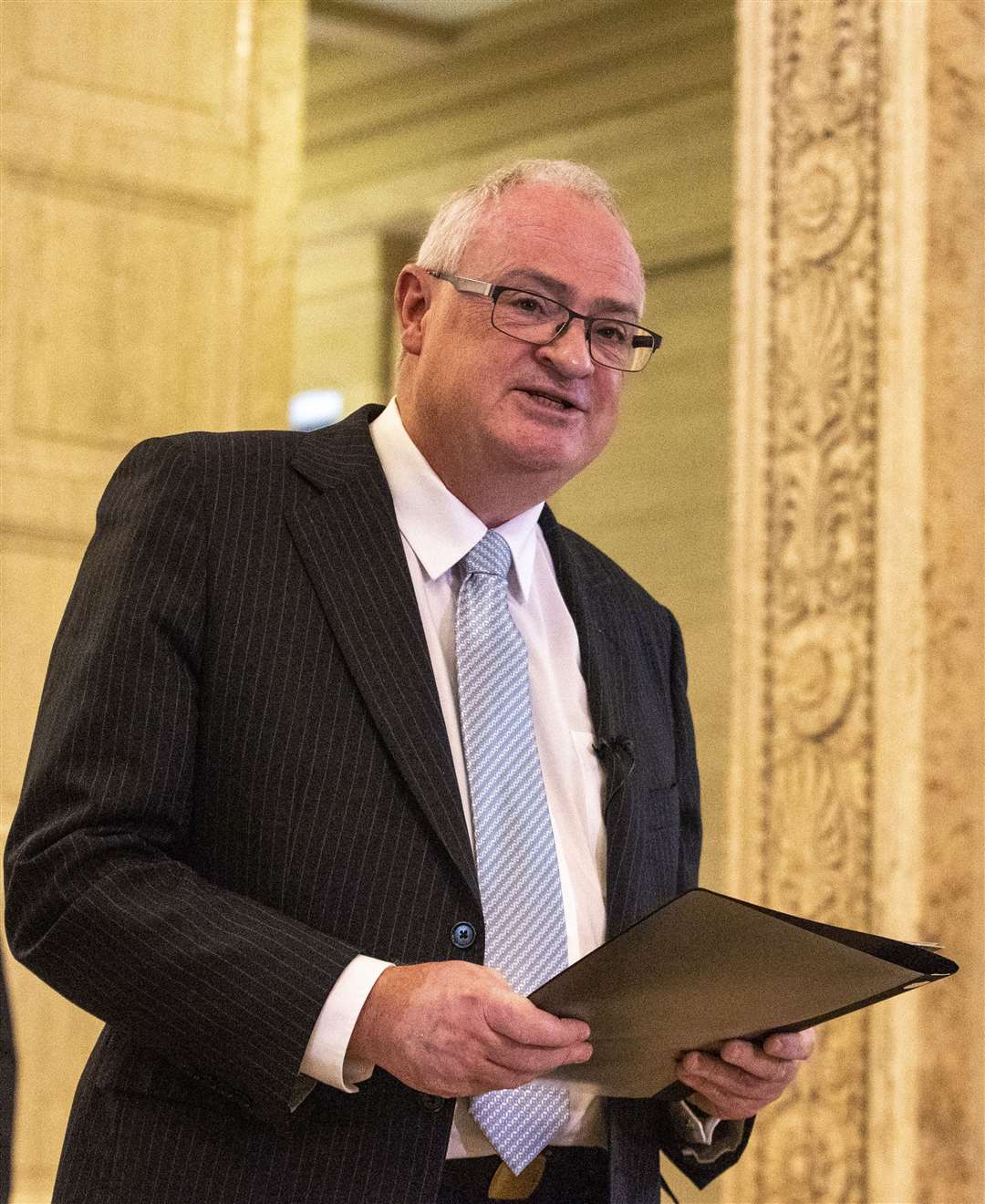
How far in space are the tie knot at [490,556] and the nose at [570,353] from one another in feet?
0.70

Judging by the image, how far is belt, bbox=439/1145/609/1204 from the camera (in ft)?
6.88

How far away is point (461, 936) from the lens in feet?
6.79

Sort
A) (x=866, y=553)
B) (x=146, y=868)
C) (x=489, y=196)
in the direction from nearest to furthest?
1. (x=146, y=868)
2. (x=489, y=196)
3. (x=866, y=553)

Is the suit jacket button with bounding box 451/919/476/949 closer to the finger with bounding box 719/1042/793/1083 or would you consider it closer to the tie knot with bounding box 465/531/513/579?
the finger with bounding box 719/1042/793/1083

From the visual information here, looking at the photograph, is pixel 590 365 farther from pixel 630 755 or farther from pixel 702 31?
pixel 702 31

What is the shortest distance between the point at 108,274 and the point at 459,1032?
3.55m

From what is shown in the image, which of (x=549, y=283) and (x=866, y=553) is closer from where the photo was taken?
(x=549, y=283)

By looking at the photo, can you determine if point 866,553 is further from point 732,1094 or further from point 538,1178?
point 538,1178

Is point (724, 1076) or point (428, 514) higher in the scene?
point (428, 514)

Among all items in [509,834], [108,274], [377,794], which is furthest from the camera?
[108,274]

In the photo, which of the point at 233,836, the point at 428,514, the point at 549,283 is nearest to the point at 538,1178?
the point at 233,836

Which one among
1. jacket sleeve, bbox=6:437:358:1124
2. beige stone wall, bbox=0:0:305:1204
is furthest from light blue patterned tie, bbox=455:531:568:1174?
beige stone wall, bbox=0:0:305:1204

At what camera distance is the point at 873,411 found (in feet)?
13.3

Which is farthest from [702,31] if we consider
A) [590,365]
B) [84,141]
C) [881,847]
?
[590,365]
